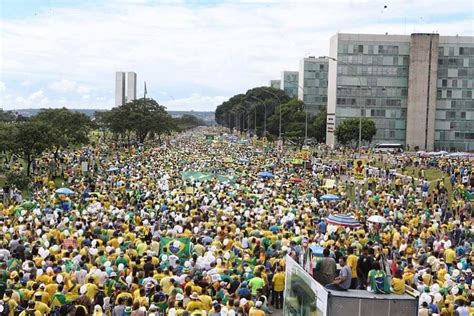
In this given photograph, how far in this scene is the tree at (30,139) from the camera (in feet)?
143

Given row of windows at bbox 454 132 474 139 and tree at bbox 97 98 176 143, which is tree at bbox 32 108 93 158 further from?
row of windows at bbox 454 132 474 139

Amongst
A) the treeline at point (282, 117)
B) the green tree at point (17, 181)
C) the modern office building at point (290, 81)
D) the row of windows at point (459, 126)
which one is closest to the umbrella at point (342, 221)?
the green tree at point (17, 181)

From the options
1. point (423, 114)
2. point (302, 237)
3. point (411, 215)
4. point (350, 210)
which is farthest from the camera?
point (423, 114)

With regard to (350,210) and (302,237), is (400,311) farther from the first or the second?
(350,210)

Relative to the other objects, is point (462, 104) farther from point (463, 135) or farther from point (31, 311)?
point (31, 311)

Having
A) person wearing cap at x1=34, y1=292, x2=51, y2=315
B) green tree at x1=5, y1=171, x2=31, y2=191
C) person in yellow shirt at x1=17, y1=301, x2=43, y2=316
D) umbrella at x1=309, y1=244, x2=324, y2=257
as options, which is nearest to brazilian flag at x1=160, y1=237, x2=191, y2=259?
umbrella at x1=309, y1=244, x2=324, y2=257

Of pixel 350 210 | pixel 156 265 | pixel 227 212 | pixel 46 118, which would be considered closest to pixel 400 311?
Result: pixel 156 265

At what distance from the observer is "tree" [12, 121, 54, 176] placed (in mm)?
43688

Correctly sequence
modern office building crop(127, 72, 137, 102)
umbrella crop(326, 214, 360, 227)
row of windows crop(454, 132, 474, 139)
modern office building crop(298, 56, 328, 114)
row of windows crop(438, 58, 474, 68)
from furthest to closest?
modern office building crop(127, 72, 137, 102)
modern office building crop(298, 56, 328, 114)
row of windows crop(454, 132, 474, 139)
row of windows crop(438, 58, 474, 68)
umbrella crop(326, 214, 360, 227)

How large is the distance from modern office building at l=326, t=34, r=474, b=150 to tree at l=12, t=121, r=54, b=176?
53419mm

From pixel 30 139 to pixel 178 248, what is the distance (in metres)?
29.3

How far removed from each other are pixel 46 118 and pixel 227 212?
4833cm

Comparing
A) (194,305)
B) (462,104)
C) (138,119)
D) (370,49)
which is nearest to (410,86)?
(370,49)

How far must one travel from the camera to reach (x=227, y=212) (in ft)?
80.8
